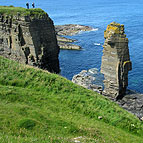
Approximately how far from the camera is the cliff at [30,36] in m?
32.5

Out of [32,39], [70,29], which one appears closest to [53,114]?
[32,39]

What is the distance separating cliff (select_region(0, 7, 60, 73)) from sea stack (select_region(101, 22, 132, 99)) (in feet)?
40.6

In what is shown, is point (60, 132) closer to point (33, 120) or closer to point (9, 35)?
point (33, 120)

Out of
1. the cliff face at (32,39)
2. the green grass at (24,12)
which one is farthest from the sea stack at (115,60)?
the green grass at (24,12)

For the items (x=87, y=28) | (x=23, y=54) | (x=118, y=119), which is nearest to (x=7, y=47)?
(x=23, y=54)

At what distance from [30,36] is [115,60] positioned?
1522 centimetres

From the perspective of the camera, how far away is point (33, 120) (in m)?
13.6

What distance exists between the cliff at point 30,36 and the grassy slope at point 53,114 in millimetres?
7065

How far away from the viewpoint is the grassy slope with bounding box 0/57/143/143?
1237cm

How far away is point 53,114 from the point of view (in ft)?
54.6

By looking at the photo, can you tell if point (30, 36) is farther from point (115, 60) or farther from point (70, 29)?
point (70, 29)

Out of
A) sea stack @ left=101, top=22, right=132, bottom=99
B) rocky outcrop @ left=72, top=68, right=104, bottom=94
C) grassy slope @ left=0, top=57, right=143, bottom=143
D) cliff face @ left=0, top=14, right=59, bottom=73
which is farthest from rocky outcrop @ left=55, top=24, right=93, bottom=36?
grassy slope @ left=0, top=57, right=143, bottom=143

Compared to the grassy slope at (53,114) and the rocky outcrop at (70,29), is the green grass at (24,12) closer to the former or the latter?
the grassy slope at (53,114)

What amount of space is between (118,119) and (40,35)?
20.7 m
